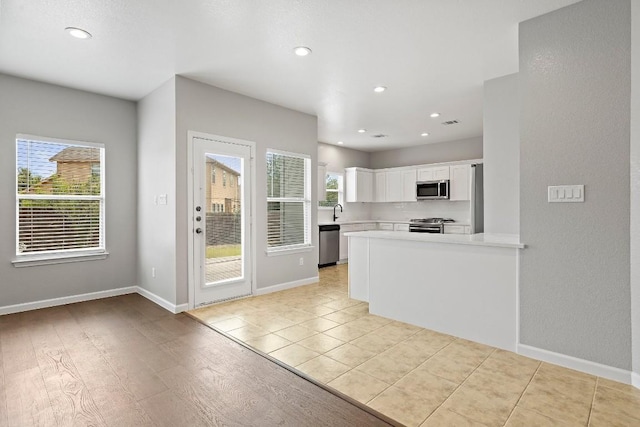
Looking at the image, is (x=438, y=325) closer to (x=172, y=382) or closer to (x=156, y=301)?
(x=172, y=382)

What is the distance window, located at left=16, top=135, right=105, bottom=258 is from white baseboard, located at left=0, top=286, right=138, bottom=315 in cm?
57

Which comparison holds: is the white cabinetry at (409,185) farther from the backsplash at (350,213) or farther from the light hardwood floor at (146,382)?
the light hardwood floor at (146,382)

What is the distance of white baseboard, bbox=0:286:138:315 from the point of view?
12.9 feet

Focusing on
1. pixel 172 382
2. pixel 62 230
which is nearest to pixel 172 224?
pixel 62 230

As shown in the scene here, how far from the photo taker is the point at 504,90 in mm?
3816

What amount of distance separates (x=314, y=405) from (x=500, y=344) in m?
1.75

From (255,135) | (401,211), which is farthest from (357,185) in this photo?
(255,135)

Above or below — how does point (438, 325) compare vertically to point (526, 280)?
below

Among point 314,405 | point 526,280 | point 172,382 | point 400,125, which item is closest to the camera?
point 314,405

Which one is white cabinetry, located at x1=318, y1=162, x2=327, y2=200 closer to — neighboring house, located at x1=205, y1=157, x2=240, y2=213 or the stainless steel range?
the stainless steel range

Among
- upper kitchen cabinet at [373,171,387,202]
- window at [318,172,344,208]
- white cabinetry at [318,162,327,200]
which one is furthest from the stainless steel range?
white cabinetry at [318,162,327,200]

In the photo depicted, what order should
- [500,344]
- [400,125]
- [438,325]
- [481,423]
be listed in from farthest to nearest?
1. [400,125]
2. [438,325]
3. [500,344]
4. [481,423]

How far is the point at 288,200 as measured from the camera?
5.17 m

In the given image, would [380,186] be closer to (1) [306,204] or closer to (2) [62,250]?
(1) [306,204]
